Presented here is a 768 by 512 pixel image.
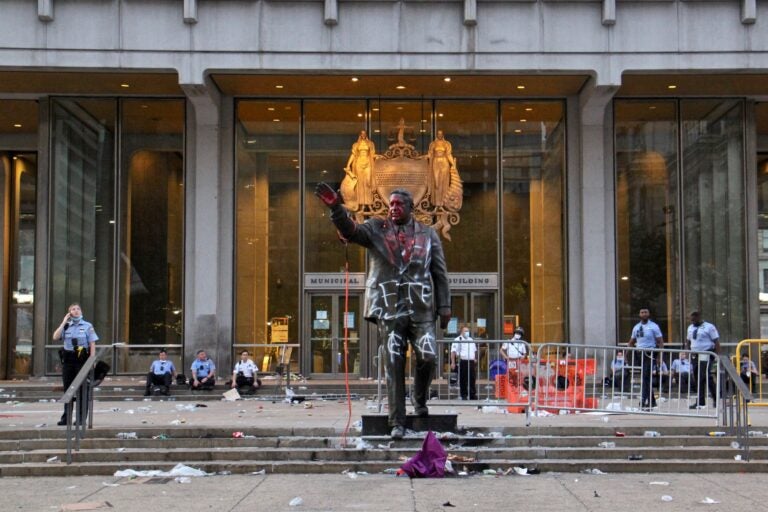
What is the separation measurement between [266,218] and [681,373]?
12.9 metres

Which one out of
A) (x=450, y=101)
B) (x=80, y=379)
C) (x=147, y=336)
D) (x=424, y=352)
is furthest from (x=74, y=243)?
(x=424, y=352)

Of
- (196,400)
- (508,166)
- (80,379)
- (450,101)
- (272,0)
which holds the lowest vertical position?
(196,400)

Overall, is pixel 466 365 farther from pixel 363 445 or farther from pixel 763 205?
pixel 763 205

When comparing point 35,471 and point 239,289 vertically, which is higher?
point 239,289

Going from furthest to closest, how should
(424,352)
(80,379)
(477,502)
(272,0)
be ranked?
(272,0)
(80,379)
(424,352)
(477,502)

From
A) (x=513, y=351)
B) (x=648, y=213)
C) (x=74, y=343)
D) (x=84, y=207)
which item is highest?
(x=84, y=207)

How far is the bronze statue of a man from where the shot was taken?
10297mm

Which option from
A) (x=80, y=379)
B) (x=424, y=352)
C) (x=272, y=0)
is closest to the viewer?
(x=424, y=352)

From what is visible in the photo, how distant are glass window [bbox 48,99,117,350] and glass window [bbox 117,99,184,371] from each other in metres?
0.37

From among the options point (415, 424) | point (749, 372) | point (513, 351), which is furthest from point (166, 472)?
point (749, 372)

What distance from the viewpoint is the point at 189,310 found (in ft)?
76.8

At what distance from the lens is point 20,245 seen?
2873cm

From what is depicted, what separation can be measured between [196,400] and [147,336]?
4.04 metres

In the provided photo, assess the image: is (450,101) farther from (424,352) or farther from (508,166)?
(424,352)
